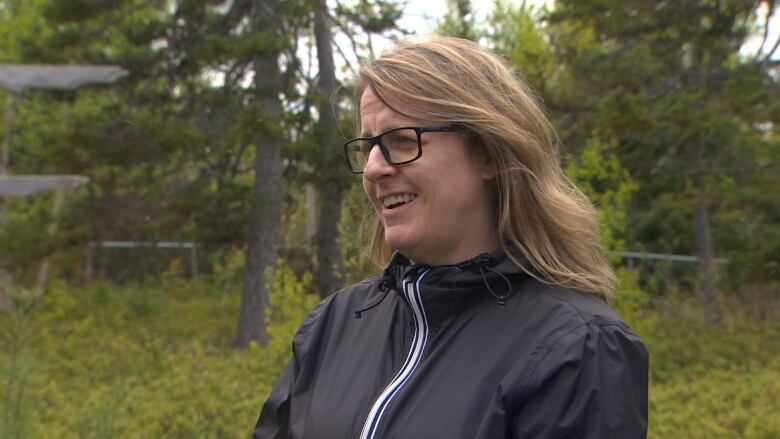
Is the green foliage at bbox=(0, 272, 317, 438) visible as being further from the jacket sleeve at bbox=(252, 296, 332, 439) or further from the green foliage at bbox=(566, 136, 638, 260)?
the green foliage at bbox=(566, 136, 638, 260)

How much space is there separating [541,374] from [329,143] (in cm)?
1055

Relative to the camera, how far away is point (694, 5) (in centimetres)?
1230

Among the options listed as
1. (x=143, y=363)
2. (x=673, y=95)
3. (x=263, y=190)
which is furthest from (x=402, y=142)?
(x=263, y=190)

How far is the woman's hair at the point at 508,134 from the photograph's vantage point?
1.77 m

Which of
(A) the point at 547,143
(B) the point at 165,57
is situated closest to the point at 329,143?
(B) the point at 165,57

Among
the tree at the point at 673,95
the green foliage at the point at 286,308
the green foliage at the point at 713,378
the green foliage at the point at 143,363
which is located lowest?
the green foliage at the point at 713,378

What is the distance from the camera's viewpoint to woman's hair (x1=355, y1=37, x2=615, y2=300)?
1767mm

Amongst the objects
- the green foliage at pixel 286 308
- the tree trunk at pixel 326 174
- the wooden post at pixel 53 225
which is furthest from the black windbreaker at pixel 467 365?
the wooden post at pixel 53 225

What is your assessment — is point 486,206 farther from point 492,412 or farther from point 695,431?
point 695,431

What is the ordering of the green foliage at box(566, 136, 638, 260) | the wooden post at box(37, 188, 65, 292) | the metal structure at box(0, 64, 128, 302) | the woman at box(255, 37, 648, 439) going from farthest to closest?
1. the wooden post at box(37, 188, 65, 292)
2. the metal structure at box(0, 64, 128, 302)
3. the green foliage at box(566, 136, 638, 260)
4. the woman at box(255, 37, 648, 439)

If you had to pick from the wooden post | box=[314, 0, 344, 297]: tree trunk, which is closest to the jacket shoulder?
box=[314, 0, 344, 297]: tree trunk

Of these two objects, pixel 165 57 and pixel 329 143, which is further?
pixel 165 57

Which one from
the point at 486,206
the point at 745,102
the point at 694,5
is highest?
the point at 694,5

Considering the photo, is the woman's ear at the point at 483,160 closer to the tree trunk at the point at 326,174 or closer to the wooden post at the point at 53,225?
the tree trunk at the point at 326,174
